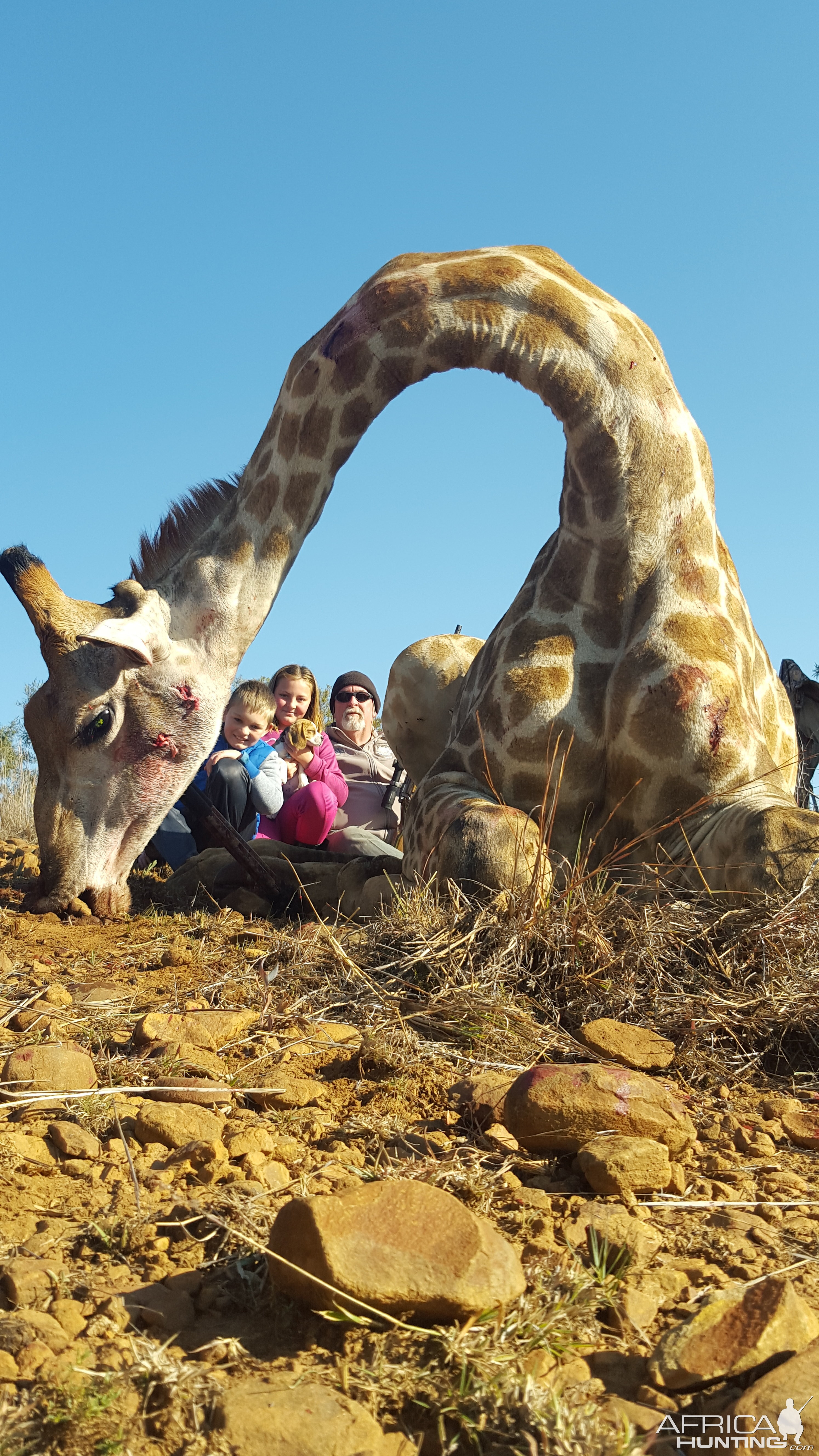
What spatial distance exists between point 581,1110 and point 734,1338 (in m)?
0.51

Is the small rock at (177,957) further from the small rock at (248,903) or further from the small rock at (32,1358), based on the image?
the small rock at (32,1358)

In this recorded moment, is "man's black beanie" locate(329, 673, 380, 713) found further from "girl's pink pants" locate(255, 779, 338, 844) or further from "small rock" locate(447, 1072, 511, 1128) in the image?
"small rock" locate(447, 1072, 511, 1128)

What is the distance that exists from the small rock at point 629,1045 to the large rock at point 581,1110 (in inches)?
13.6

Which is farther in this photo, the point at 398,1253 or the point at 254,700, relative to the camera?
the point at 254,700

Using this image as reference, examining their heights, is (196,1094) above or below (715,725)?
below

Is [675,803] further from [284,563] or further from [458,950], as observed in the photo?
[284,563]

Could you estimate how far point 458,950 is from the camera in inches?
94.9

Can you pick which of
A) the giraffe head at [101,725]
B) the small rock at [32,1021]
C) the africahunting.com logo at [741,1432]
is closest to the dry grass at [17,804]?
the giraffe head at [101,725]

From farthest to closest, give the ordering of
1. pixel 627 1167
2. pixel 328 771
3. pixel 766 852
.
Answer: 1. pixel 328 771
2. pixel 766 852
3. pixel 627 1167

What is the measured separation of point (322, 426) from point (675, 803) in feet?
5.91

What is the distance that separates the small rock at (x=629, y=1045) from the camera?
1996mm

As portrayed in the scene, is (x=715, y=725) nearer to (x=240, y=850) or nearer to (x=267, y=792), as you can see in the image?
(x=240, y=850)

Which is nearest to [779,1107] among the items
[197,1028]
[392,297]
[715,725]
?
[197,1028]

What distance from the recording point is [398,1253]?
3.67 ft
